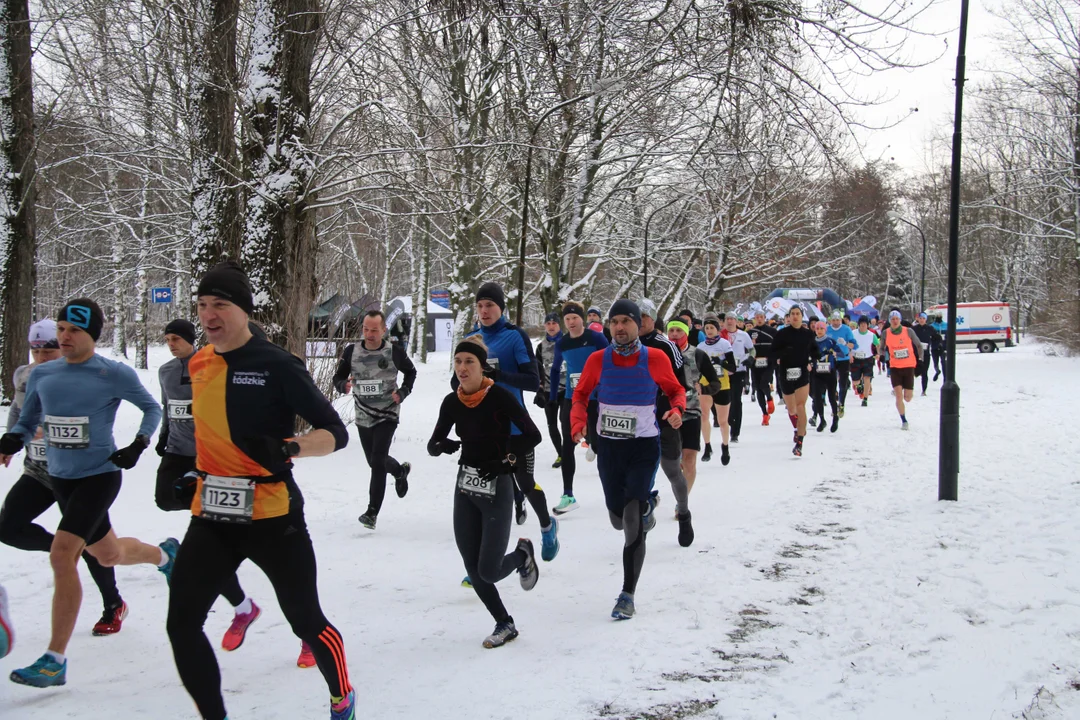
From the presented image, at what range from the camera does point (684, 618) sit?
5281 mm

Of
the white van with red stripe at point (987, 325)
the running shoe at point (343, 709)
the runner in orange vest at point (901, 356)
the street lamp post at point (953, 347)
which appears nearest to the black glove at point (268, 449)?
the running shoe at point (343, 709)

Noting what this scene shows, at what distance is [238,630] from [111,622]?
0.90m

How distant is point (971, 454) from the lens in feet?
39.0

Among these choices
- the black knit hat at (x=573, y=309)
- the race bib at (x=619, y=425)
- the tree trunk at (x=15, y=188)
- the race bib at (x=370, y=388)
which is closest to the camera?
the race bib at (x=619, y=425)

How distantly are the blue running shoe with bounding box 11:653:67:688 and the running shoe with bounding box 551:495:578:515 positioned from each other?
16.6 ft

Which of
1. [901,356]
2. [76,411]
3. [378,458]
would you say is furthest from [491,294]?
[901,356]

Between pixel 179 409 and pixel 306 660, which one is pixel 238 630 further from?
pixel 179 409

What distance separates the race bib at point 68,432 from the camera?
4535 millimetres

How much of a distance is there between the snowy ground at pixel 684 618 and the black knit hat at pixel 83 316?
1.78 meters

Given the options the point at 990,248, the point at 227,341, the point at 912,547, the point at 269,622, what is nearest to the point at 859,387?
the point at 912,547

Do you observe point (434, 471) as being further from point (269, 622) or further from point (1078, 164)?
point (1078, 164)

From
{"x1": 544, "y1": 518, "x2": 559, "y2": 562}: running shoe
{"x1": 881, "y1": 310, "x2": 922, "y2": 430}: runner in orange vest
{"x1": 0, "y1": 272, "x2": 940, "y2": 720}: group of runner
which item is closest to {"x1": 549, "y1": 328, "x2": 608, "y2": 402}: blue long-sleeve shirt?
{"x1": 0, "y1": 272, "x2": 940, "y2": 720}: group of runner

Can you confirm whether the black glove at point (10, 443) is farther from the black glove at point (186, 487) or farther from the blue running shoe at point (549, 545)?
the blue running shoe at point (549, 545)

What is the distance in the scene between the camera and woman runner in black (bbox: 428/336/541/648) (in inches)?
187
